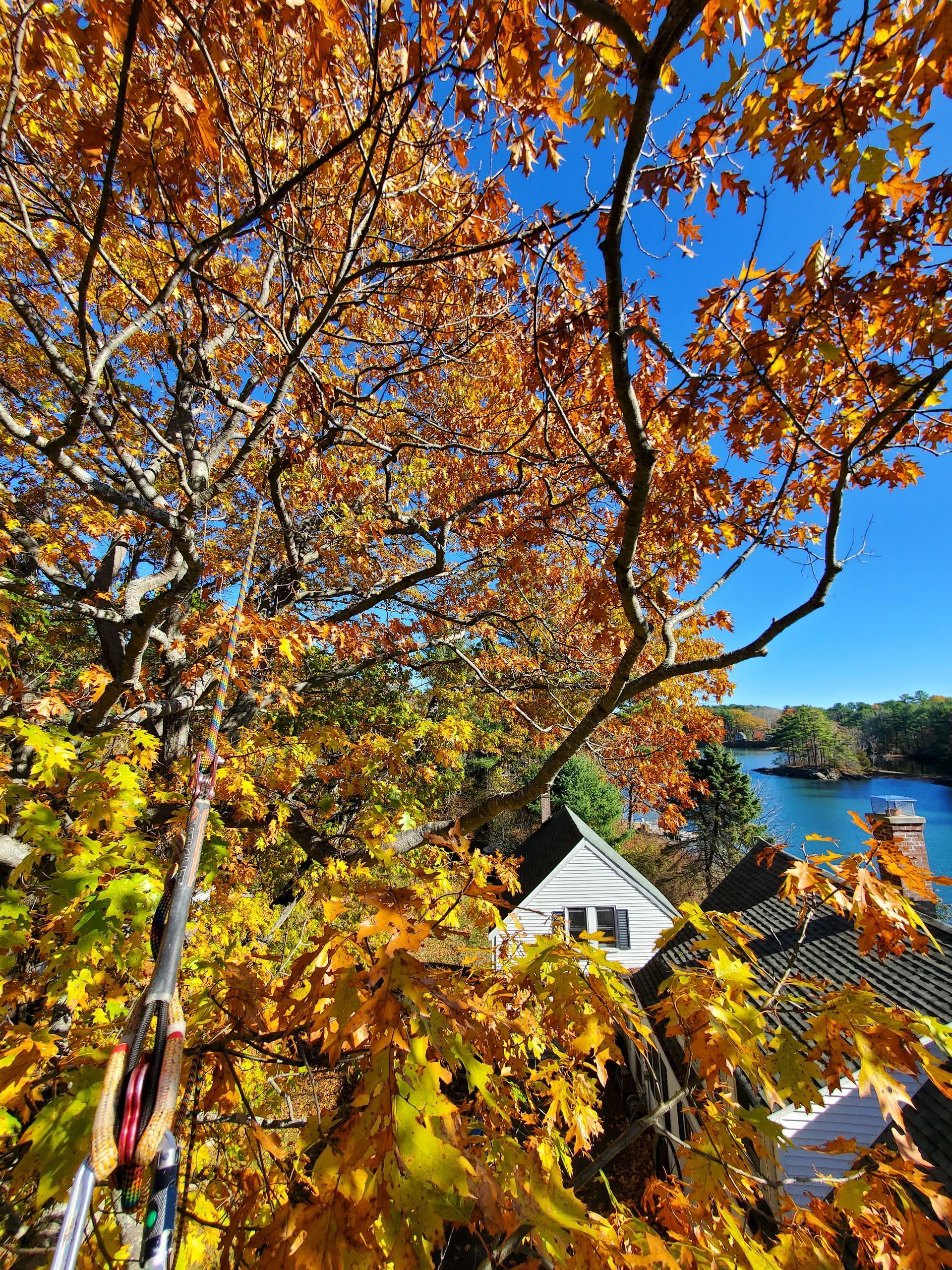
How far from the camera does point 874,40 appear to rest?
7.45 feet

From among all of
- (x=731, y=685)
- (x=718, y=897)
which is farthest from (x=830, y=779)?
(x=731, y=685)

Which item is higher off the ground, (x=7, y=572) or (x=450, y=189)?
(x=450, y=189)

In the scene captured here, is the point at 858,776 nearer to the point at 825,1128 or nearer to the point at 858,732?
the point at 858,732

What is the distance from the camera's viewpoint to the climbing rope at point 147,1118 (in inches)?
35.8

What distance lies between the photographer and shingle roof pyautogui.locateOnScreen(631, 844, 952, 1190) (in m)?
4.69

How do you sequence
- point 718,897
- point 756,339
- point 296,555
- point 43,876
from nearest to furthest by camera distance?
point 756,339 < point 43,876 < point 296,555 < point 718,897

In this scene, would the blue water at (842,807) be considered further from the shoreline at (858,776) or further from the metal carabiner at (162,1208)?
the metal carabiner at (162,1208)

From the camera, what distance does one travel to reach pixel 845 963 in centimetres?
673

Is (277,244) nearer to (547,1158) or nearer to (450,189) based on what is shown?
(450,189)

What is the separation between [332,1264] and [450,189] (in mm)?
6088

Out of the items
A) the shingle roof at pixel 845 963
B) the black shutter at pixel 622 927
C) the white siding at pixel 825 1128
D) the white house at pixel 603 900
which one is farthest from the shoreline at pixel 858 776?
the white siding at pixel 825 1128

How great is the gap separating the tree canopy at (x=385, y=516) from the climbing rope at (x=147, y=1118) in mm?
477

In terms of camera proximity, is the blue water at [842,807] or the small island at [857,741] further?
the small island at [857,741]

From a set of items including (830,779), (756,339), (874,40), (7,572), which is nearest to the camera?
(874,40)
